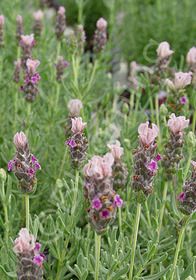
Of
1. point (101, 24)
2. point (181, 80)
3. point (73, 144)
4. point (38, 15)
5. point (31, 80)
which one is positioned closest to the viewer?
point (73, 144)

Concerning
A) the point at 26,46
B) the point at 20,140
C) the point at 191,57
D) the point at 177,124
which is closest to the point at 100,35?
the point at 26,46

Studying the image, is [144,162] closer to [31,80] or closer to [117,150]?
[117,150]

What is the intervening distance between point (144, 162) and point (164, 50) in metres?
0.86

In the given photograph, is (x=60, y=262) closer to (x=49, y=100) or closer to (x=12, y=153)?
(x=12, y=153)

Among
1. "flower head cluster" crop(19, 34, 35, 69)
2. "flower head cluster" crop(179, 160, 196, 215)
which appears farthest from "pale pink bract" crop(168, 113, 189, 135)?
"flower head cluster" crop(19, 34, 35, 69)

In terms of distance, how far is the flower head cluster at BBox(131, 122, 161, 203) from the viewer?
106 cm

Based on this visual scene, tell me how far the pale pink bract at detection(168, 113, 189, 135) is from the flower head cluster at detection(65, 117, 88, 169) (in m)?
0.30

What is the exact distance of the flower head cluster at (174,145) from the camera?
121 centimetres

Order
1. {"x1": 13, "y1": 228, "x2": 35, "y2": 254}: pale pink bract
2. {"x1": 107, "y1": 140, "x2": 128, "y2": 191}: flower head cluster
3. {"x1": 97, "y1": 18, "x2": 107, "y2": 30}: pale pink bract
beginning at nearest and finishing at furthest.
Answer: {"x1": 13, "y1": 228, "x2": 35, "y2": 254}: pale pink bract
{"x1": 107, "y1": 140, "x2": 128, "y2": 191}: flower head cluster
{"x1": 97, "y1": 18, "x2": 107, "y2": 30}: pale pink bract

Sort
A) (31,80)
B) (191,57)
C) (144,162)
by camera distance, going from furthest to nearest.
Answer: (191,57)
(31,80)
(144,162)

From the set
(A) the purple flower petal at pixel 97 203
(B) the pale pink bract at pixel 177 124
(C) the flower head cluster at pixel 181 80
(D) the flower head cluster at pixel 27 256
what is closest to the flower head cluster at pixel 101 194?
(A) the purple flower petal at pixel 97 203

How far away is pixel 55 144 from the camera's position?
2.18 meters

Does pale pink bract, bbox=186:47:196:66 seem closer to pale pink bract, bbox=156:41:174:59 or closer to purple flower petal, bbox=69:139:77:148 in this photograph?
pale pink bract, bbox=156:41:174:59

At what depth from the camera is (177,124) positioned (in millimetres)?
1217
